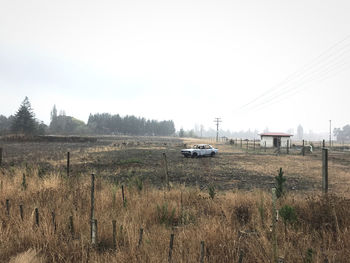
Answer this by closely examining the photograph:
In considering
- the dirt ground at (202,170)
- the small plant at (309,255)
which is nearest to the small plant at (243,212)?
the small plant at (309,255)

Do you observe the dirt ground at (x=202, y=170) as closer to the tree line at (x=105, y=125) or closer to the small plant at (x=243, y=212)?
the small plant at (x=243, y=212)

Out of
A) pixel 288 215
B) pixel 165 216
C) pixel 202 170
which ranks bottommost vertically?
pixel 202 170

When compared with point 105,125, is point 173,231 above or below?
below

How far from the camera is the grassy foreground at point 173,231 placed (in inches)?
108

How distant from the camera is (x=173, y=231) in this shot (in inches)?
141

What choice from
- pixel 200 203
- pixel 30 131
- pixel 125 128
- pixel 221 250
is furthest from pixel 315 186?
pixel 125 128

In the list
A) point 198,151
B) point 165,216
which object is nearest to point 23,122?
point 198,151

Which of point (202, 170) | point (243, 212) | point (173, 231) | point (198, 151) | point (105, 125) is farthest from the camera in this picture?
point (105, 125)

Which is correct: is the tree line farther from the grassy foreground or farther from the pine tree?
the grassy foreground

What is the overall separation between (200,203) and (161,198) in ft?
3.50

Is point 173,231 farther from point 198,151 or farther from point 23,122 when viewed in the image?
point 23,122

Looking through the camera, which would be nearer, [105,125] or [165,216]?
[165,216]

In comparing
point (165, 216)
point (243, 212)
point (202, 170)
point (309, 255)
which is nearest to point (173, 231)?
point (165, 216)

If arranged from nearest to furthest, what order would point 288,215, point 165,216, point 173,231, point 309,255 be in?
point 309,255
point 173,231
point 288,215
point 165,216
